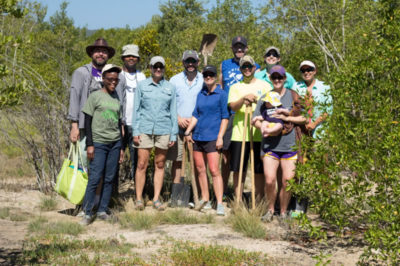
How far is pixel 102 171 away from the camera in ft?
20.6

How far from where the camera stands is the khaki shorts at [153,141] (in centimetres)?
660

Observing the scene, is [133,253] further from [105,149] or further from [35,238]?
[105,149]

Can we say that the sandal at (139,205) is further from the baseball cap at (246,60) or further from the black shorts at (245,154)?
the baseball cap at (246,60)

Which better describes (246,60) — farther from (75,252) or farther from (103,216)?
(75,252)

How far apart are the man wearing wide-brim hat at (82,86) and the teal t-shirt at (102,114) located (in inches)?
10.9

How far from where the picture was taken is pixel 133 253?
4.90 metres

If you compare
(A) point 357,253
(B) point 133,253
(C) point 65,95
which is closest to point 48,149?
(C) point 65,95

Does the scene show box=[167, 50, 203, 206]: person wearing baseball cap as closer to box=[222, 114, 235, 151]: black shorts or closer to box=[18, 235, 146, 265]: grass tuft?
box=[222, 114, 235, 151]: black shorts

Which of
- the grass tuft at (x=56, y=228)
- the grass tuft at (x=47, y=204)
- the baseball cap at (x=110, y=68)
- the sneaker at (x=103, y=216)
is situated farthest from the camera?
the grass tuft at (x=47, y=204)

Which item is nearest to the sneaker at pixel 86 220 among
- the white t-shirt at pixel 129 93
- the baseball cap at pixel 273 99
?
the white t-shirt at pixel 129 93

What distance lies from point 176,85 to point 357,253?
339 centimetres

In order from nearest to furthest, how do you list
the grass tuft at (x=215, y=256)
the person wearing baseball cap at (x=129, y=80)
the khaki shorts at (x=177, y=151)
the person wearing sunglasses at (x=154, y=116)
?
the grass tuft at (x=215, y=256), the person wearing sunglasses at (x=154, y=116), the person wearing baseball cap at (x=129, y=80), the khaki shorts at (x=177, y=151)

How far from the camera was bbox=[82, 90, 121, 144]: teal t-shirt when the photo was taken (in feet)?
20.0

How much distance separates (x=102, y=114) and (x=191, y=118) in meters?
1.32
